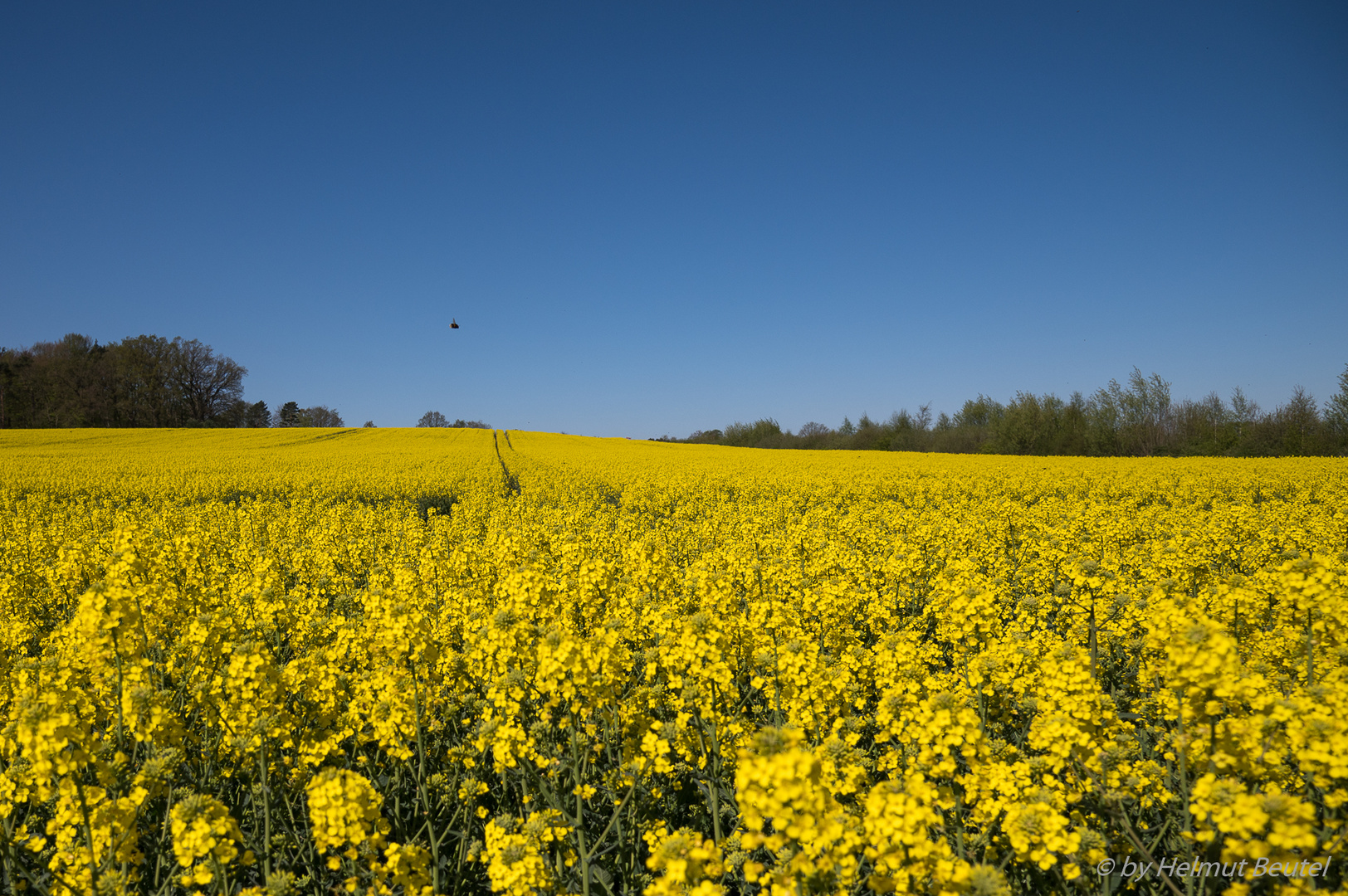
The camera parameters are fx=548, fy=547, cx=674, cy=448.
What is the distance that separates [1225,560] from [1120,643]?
4.71 m

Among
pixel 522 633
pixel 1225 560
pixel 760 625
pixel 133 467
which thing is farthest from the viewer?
pixel 133 467

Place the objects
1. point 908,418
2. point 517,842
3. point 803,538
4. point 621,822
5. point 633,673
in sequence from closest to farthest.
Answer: point 517,842, point 621,822, point 633,673, point 803,538, point 908,418

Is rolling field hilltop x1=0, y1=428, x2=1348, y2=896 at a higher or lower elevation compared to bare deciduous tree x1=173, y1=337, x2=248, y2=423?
lower

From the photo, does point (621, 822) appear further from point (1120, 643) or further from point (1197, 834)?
point (1120, 643)

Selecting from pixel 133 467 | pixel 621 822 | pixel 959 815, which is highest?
pixel 133 467

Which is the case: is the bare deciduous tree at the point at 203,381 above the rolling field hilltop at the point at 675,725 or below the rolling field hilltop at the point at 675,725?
above

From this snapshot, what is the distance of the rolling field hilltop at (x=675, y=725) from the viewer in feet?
8.84

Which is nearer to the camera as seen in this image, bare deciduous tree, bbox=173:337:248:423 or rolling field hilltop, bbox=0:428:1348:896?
rolling field hilltop, bbox=0:428:1348:896

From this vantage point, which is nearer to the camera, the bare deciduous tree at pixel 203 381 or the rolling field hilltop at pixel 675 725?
the rolling field hilltop at pixel 675 725

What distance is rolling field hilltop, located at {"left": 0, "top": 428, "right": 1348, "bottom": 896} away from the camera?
270 centimetres

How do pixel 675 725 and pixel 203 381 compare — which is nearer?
pixel 675 725

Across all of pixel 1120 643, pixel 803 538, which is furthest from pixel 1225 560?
pixel 803 538

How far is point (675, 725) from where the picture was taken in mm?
4055

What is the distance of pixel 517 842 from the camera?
9.32 feet
